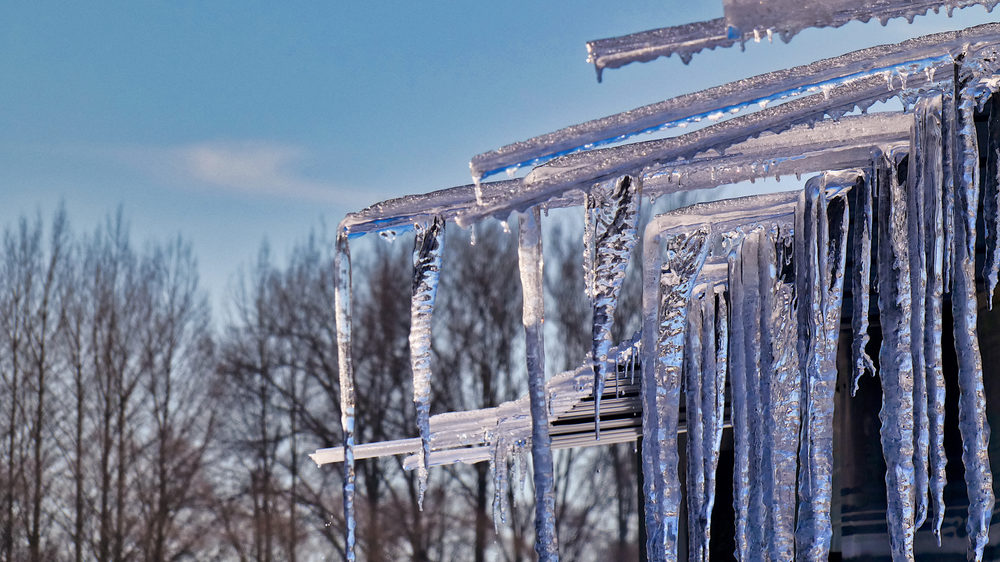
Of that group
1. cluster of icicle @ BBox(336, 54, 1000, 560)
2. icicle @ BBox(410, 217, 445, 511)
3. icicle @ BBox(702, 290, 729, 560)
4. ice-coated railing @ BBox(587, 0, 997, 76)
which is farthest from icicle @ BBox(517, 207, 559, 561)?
icicle @ BBox(702, 290, 729, 560)

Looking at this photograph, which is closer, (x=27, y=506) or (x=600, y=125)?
(x=600, y=125)

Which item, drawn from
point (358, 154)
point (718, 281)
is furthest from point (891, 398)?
point (358, 154)

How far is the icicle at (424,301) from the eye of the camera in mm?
3053

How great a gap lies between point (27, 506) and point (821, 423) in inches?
770

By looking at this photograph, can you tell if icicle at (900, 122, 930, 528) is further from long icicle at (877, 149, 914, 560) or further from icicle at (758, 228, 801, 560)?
icicle at (758, 228, 801, 560)

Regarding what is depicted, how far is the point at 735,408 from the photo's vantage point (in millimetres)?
3529

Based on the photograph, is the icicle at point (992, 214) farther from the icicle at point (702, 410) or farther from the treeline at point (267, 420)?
the treeline at point (267, 420)

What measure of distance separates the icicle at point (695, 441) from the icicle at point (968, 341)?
93 cm

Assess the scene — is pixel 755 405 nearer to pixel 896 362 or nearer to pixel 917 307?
pixel 896 362

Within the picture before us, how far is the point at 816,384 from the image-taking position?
303 centimetres

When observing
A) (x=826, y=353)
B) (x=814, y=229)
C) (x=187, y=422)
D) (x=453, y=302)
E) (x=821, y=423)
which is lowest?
(x=821, y=423)

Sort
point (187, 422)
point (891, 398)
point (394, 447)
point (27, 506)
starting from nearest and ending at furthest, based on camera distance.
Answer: point (891, 398), point (394, 447), point (27, 506), point (187, 422)

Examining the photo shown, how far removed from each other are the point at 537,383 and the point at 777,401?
3.07 ft

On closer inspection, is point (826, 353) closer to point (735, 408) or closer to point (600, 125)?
point (735, 408)
